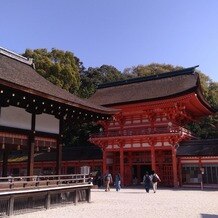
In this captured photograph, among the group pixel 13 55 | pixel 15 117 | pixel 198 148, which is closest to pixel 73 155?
pixel 198 148

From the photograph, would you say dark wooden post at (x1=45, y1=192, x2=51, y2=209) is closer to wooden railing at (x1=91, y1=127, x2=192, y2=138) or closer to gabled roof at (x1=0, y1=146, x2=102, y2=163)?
wooden railing at (x1=91, y1=127, x2=192, y2=138)

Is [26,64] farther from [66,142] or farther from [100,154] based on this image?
[66,142]

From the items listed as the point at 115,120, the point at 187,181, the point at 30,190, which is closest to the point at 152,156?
the point at 187,181

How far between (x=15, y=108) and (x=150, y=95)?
19.1m

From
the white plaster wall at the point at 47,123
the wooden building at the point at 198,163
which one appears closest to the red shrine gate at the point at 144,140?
the wooden building at the point at 198,163

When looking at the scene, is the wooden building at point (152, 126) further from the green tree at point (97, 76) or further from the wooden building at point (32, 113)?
the green tree at point (97, 76)

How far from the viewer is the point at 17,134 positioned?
1289 cm

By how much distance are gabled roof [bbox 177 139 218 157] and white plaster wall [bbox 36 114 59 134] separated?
1510 centimetres

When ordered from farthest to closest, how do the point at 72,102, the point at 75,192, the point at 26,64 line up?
the point at 26,64
the point at 75,192
the point at 72,102

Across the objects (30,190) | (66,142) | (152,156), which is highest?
(66,142)

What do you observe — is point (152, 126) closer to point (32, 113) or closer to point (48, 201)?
point (32, 113)

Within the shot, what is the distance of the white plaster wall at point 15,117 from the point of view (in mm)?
12370

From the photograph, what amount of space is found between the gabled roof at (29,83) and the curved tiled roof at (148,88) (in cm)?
1310

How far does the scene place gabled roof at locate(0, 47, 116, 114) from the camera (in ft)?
37.5
